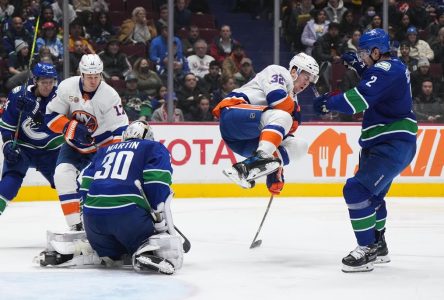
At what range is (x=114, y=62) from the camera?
1054 centimetres

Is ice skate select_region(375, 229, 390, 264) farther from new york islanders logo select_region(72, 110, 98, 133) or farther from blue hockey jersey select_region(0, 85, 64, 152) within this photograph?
blue hockey jersey select_region(0, 85, 64, 152)

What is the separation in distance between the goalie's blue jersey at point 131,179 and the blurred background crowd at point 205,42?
457 cm

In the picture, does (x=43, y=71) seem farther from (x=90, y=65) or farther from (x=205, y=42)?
(x=205, y=42)

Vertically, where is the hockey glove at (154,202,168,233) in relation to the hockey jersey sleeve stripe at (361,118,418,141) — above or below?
below

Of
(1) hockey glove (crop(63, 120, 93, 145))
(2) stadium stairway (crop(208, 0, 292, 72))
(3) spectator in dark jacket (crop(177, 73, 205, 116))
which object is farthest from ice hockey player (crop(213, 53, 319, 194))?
(2) stadium stairway (crop(208, 0, 292, 72))

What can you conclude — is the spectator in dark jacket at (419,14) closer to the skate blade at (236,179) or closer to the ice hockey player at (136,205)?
the skate blade at (236,179)

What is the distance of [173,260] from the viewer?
5688 millimetres

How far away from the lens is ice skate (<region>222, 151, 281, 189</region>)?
19.9 feet

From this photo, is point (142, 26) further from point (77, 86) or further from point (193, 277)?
point (193, 277)

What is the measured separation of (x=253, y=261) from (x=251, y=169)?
23.8 inches

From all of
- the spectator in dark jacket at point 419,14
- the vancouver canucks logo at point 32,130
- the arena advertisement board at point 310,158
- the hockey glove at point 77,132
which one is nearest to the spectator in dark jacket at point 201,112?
the arena advertisement board at point 310,158

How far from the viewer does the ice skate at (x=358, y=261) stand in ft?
19.0

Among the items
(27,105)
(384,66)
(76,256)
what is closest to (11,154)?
(27,105)

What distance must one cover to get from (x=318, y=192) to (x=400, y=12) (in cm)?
228
